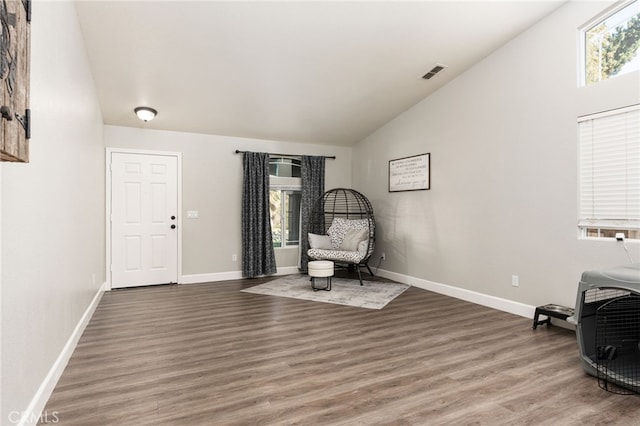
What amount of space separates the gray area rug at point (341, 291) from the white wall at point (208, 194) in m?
0.93

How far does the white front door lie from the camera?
502 cm

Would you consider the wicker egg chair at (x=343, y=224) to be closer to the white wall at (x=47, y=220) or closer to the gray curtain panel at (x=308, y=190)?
the gray curtain panel at (x=308, y=190)

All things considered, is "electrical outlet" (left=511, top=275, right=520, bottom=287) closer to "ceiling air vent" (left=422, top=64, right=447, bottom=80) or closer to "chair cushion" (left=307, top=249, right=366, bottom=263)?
"chair cushion" (left=307, top=249, right=366, bottom=263)

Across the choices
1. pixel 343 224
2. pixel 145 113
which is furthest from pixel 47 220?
pixel 343 224

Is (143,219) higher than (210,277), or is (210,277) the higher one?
(143,219)

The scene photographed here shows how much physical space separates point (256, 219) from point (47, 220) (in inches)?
147

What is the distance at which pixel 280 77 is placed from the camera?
4.11 metres

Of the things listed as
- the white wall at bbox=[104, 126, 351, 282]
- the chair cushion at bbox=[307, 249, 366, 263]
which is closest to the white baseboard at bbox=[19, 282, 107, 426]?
the white wall at bbox=[104, 126, 351, 282]

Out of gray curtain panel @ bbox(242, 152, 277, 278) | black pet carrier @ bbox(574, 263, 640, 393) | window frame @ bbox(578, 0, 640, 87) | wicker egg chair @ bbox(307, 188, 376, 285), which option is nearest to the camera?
black pet carrier @ bbox(574, 263, 640, 393)

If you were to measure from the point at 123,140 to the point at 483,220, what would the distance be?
485 centimetres

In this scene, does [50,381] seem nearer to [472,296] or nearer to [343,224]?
[472,296]

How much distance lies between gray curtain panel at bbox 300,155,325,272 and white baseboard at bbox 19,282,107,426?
136 inches

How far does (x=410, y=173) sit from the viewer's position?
5293 mm

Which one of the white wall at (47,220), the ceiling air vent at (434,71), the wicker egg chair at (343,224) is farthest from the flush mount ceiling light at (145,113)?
the ceiling air vent at (434,71)
